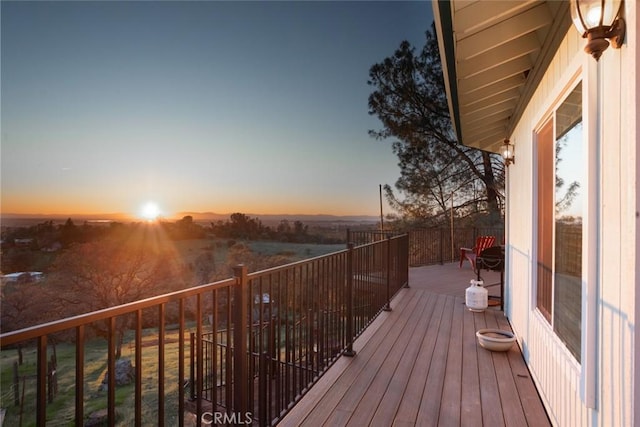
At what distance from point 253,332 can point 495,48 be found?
2704mm

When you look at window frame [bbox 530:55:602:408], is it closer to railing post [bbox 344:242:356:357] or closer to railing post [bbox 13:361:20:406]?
railing post [bbox 344:242:356:357]

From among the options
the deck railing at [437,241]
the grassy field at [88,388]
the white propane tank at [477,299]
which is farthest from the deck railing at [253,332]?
the grassy field at [88,388]

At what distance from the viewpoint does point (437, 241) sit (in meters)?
10.9

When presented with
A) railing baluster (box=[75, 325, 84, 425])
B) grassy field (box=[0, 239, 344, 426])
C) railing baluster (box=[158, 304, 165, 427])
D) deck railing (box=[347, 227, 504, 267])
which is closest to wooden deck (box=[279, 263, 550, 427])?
railing baluster (box=[158, 304, 165, 427])

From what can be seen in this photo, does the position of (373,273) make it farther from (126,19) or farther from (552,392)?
(126,19)

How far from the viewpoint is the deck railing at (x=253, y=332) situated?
44.9 inches

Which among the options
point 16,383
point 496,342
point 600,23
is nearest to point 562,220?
point 600,23

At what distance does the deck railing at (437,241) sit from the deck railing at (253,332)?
527cm

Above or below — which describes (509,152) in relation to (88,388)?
above

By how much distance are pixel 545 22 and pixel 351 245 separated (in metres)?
2.24

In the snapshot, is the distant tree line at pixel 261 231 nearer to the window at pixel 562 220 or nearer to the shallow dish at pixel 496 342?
the shallow dish at pixel 496 342

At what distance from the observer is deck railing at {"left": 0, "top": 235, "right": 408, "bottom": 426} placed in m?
1.14

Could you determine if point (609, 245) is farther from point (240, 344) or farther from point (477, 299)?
point (477, 299)

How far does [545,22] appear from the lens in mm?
2410
